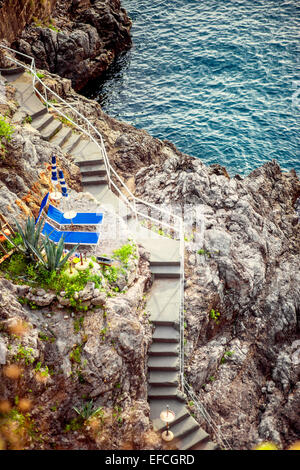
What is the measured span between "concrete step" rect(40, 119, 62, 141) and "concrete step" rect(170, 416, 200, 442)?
11904mm

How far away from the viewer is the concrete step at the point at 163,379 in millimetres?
11641

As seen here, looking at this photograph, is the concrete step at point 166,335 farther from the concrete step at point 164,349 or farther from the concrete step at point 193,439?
the concrete step at point 193,439

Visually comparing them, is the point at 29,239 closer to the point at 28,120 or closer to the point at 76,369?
the point at 76,369

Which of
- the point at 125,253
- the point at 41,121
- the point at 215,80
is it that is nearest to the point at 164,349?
→ the point at 125,253

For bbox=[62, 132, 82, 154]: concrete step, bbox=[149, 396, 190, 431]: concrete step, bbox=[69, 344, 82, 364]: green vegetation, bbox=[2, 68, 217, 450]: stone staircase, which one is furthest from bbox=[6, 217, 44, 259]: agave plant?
bbox=[62, 132, 82, 154]: concrete step

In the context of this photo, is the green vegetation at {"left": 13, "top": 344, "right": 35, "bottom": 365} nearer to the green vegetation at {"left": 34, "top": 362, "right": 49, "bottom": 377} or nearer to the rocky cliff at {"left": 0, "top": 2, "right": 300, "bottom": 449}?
the rocky cliff at {"left": 0, "top": 2, "right": 300, "bottom": 449}

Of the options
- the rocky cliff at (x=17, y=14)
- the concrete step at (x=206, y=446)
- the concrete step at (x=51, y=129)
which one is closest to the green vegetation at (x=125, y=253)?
the concrete step at (x=206, y=446)

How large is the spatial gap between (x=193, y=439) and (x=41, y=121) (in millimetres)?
13476

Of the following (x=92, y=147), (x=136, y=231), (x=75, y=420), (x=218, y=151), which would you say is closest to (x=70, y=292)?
(x=75, y=420)

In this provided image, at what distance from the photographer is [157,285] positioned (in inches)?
528

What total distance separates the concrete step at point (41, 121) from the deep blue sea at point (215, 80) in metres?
9.40

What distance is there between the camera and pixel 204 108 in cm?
2781

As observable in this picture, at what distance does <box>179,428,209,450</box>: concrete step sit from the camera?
10984mm
